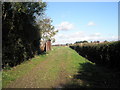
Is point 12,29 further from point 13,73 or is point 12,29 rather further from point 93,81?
point 93,81

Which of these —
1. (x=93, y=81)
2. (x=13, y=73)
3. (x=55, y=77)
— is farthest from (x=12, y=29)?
(x=93, y=81)

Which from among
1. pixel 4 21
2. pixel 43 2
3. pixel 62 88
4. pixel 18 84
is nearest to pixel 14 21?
pixel 4 21

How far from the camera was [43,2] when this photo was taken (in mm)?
12242

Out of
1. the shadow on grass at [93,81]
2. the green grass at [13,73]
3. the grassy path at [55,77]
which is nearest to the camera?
the shadow on grass at [93,81]

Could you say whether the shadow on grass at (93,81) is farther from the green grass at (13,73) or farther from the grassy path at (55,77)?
the green grass at (13,73)

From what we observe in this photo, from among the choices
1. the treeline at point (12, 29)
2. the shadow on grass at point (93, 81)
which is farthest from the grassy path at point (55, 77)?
the treeline at point (12, 29)

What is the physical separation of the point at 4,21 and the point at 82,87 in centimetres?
775

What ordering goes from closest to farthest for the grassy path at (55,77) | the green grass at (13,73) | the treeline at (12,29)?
the grassy path at (55,77), the green grass at (13,73), the treeline at (12,29)

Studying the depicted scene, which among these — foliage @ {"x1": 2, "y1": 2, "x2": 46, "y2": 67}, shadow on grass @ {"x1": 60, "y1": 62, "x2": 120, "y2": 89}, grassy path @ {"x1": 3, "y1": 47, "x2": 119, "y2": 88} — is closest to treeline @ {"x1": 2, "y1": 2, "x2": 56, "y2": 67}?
foliage @ {"x1": 2, "y1": 2, "x2": 46, "y2": 67}

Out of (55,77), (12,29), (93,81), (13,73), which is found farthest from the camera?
(12,29)

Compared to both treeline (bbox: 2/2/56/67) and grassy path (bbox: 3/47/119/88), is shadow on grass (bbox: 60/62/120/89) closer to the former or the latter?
grassy path (bbox: 3/47/119/88)

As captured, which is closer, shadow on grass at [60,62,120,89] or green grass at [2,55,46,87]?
shadow on grass at [60,62,120,89]

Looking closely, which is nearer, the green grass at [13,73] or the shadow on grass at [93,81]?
the shadow on grass at [93,81]

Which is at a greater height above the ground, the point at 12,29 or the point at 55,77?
the point at 12,29
